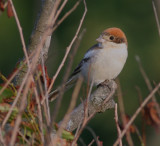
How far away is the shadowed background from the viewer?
45.1 ft

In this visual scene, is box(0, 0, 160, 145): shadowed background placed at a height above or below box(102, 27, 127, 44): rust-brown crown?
below

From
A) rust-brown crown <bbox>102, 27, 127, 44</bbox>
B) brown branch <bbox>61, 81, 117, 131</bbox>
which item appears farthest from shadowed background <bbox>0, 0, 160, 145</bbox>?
brown branch <bbox>61, 81, 117, 131</bbox>

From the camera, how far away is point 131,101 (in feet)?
47.5

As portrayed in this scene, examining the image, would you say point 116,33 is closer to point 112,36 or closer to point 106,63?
point 112,36

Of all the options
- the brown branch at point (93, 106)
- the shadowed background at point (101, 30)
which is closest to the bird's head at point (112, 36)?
the brown branch at point (93, 106)

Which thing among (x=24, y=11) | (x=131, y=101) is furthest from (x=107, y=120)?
(x=24, y=11)

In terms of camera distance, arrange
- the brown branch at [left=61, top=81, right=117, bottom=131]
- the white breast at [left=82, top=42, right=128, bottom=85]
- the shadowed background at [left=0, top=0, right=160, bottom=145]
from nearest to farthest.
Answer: the brown branch at [left=61, top=81, right=117, bottom=131], the white breast at [left=82, top=42, right=128, bottom=85], the shadowed background at [left=0, top=0, right=160, bottom=145]

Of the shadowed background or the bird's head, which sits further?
the shadowed background

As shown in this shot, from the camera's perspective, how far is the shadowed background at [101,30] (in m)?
13.8

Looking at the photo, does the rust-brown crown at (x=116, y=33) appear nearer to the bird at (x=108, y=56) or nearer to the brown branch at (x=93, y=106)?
the bird at (x=108, y=56)

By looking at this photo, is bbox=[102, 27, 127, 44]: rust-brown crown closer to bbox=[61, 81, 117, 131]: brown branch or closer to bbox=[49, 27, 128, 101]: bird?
bbox=[49, 27, 128, 101]: bird

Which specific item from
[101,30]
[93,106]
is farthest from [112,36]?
[101,30]

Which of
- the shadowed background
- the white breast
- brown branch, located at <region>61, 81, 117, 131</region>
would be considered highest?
brown branch, located at <region>61, 81, 117, 131</region>

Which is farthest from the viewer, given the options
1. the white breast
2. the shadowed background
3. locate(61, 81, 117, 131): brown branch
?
the shadowed background
